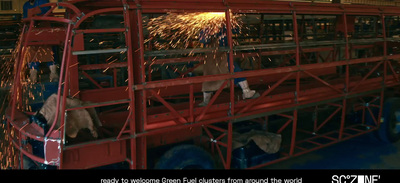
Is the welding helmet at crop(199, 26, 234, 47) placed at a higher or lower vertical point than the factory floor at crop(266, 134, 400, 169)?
higher

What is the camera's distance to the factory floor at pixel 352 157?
6477 millimetres

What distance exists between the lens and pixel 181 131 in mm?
5047

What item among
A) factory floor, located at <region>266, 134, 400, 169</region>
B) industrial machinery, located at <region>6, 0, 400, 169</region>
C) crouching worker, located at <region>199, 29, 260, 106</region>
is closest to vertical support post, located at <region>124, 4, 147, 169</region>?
industrial machinery, located at <region>6, 0, 400, 169</region>

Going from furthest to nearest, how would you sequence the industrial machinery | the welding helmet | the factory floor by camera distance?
the factory floor
the welding helmet
the industrial machinery

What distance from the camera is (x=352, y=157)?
692 centimetres

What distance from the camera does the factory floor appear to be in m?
6.48

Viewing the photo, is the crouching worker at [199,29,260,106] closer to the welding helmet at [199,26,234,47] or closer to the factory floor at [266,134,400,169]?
the welding helmet at [199,26,234,47]

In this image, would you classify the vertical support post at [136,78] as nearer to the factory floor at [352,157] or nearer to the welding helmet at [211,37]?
the welding helmet at [211,37]

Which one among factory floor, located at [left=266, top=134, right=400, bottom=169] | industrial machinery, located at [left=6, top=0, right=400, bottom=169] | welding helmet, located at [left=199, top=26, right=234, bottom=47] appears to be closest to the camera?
industrial machinery, located at [left=6, top=0, right=400, bottom=169]

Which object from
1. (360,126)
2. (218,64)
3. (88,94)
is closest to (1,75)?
(88,94)

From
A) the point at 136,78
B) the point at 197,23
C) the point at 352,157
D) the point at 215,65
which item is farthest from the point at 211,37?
the point at 352,157

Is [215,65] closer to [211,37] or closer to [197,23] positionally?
[211,37]

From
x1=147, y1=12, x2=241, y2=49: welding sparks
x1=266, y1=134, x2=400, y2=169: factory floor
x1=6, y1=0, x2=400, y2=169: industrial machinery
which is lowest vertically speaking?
x1=266, y1=134, x2=400, y2=169: factory floor

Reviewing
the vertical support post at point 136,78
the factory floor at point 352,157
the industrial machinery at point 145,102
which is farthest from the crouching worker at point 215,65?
the factory floor at point 352,157
